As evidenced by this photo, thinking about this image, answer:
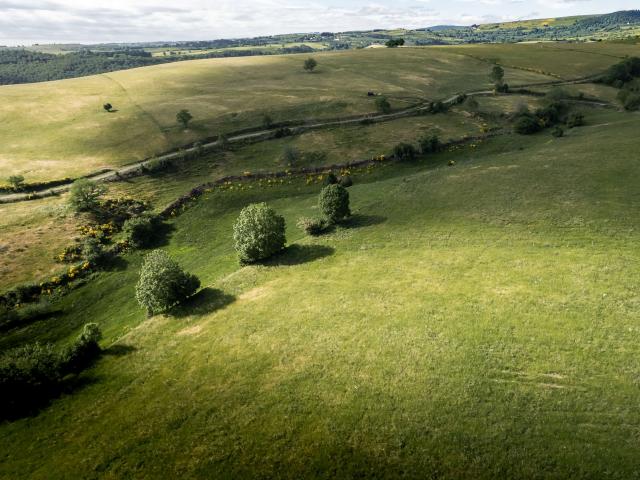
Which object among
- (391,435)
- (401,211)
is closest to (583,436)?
(391,435)

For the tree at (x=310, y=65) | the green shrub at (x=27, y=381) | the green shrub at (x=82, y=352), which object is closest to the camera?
the green shrub at (x=27, y=381)

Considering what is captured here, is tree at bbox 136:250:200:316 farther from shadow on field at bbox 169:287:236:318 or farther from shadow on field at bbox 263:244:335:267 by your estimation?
shadow on field at bbox 263:244:335:267

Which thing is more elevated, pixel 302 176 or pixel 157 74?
pixel 157 74

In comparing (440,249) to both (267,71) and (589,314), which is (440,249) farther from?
(267,71)

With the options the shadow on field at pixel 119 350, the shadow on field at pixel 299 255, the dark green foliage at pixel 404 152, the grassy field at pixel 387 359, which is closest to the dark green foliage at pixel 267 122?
the dark green foliage at pixel 404 152

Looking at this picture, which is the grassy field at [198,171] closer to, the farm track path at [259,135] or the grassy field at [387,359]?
the farm track path at [259,135]

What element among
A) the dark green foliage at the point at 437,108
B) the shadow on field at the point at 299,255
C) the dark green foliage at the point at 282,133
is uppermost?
the dark green foliage at the point at 437,108
